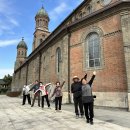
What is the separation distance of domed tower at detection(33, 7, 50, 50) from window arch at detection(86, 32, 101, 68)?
37178 mm

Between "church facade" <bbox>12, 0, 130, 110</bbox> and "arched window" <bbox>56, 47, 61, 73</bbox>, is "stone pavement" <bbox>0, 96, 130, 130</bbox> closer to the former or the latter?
"church facade" <bbox>12, 0, 130, 110</bbox>

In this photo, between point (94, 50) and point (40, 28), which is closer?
point (94, 50)

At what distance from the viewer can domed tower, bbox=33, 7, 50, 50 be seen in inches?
1975

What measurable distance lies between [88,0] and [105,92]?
11556 mm

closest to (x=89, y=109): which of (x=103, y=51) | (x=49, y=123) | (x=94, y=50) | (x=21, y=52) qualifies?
(x=49, y=123)

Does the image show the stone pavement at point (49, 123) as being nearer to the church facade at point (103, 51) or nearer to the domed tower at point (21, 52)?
the church facade at point (103, 51)

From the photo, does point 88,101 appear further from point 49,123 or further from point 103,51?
point 103,51

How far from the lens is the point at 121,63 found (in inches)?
446

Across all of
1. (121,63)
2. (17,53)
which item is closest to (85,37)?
(121,63)

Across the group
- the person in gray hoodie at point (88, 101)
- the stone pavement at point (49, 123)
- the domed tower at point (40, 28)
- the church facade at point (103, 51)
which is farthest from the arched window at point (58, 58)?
the domed tower at point (40, 28)

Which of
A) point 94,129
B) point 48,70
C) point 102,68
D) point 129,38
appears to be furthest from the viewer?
point 48,70

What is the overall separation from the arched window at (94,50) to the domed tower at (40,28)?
37187 millimetres

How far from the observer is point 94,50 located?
1352cm

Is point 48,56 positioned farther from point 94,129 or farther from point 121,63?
point 94,129
